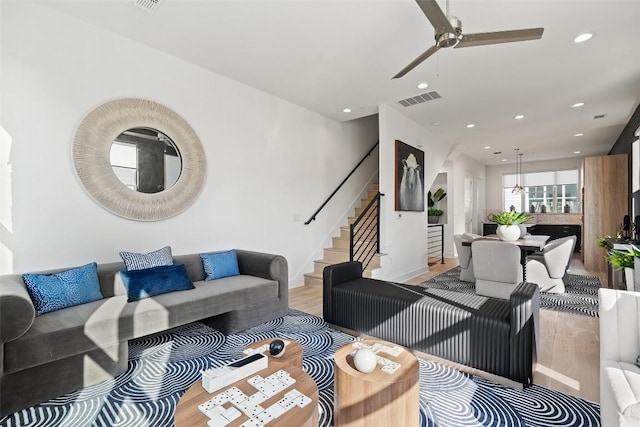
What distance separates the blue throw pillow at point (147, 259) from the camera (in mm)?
2926

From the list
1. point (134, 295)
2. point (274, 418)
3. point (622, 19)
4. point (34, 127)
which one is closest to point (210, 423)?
point (274, 418)

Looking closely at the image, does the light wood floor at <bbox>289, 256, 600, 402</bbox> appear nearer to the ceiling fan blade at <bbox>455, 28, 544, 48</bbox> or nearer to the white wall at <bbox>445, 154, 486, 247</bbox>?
the ceiling fan blade at <bbox>455, 28, 544, 48</bbox>

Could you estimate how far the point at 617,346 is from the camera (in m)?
1.66

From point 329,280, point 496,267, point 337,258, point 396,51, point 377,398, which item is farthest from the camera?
point 337,258

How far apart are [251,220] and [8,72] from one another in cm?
277

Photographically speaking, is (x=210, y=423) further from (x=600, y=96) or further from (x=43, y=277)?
(x=600, y=96)

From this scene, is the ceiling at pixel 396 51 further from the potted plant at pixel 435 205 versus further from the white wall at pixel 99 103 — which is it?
the potted plant at pixel 435 205

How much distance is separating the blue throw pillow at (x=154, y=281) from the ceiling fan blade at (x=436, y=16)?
3.04 meters

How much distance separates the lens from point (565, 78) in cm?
396

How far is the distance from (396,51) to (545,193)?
388 inches

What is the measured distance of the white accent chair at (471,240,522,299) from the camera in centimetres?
392

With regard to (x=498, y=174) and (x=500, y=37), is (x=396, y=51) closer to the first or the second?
(x=500, y=37)

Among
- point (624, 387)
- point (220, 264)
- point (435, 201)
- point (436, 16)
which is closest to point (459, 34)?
point (436, 16)

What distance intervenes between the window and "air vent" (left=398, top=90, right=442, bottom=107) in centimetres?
775
